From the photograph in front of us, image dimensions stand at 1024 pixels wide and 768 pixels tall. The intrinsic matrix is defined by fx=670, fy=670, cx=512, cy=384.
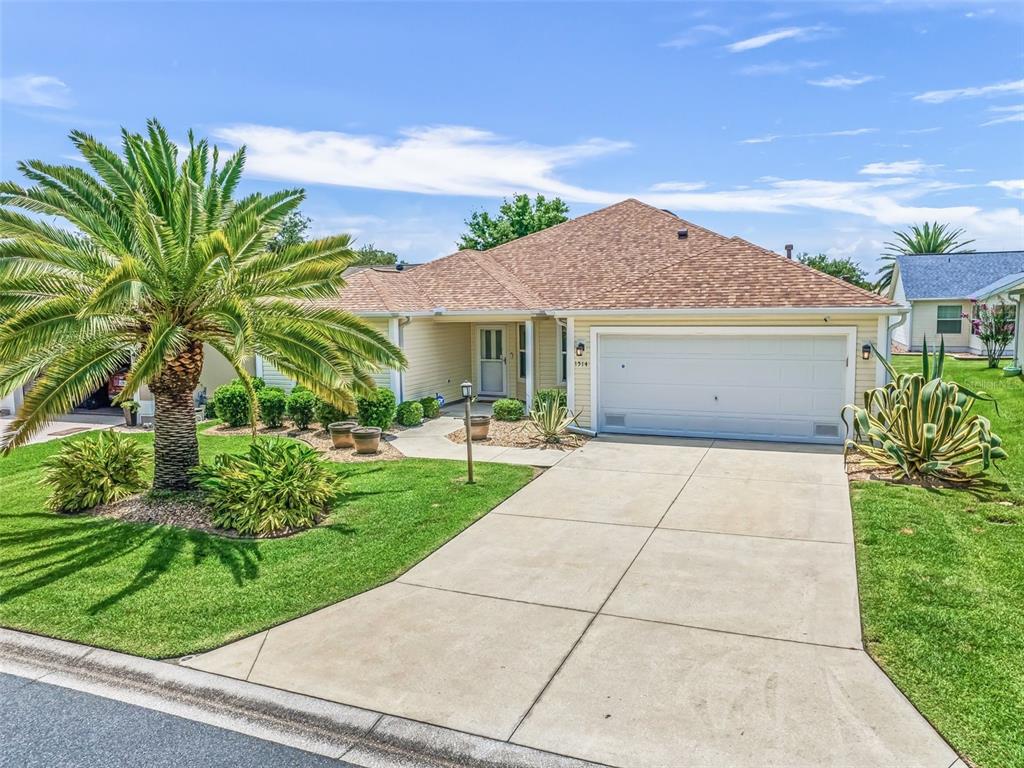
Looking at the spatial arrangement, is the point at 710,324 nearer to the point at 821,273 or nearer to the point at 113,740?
the point at 821,273

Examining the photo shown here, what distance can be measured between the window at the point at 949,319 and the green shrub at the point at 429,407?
2405 centimetres

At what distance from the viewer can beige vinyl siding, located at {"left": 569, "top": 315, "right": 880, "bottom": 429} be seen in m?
12.6

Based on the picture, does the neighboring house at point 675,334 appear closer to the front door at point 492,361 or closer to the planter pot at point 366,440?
the front door at point 492,361

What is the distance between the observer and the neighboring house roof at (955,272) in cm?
2903

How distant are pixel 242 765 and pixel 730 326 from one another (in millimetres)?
11517

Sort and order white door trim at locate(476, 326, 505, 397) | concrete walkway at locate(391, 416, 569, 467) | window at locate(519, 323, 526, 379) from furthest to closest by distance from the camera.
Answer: white door trim at locate(476, 326, 505, 397) → window at locate(519, 323, 526, 379) → concrete walkway at locate(391, 416, 569, 467)

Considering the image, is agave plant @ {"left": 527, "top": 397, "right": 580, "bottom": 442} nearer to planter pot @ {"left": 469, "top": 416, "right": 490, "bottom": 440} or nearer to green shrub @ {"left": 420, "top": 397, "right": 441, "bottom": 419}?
planter pot @ {"left": 469, "top": 416, "right": 490, "bottom": 440}

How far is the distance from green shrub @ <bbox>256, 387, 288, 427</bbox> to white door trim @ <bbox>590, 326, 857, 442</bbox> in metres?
7.29

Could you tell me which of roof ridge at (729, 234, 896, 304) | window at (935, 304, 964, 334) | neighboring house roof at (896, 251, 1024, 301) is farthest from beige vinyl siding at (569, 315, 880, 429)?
window at (935, 304, 964, 334)

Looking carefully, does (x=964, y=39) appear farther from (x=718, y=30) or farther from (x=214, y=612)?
(x=214, y=612)

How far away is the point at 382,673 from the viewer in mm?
5277

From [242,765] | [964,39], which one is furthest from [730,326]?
[242,765]

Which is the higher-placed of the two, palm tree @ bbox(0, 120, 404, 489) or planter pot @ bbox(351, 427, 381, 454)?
palm tree @ bbox(0, 120, 404, 489)

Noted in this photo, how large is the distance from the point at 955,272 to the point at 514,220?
2034 centimetres
